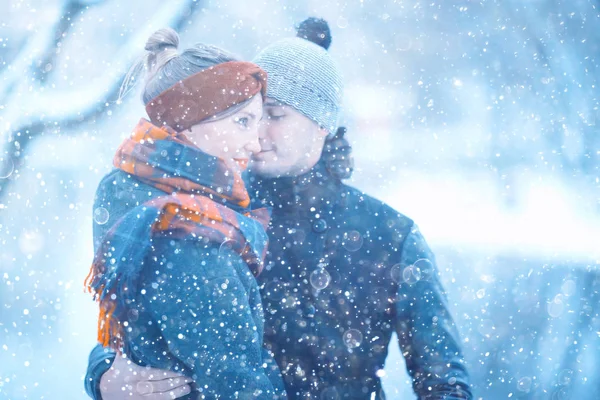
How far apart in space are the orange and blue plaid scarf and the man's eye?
0.08m

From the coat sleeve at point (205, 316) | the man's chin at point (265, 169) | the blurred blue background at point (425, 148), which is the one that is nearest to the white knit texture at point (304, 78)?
the man's chin at point (265, 169)

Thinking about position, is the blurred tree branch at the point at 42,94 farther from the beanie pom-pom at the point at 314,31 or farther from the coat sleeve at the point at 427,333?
the coat sleeve at the point at 427,333

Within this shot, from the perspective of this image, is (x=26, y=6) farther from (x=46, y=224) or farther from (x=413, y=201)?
(x=413, y=201)

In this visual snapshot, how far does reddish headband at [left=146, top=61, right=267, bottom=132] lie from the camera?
33.6 inches

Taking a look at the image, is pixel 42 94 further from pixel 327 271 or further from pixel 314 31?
pixel 327 271

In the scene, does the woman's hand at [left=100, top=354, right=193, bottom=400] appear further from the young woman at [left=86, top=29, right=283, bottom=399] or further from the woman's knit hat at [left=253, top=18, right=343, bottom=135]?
the woman's knit hat at [left=253, top=18, right=343, bottom=135]

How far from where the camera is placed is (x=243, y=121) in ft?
2.90

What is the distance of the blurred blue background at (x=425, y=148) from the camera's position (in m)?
1.25

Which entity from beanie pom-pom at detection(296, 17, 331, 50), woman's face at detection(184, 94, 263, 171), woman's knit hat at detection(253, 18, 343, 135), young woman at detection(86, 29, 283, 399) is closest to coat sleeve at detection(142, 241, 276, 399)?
young woman at detection(86, 29, 283, 399)

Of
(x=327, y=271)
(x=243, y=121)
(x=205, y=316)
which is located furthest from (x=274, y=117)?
(x=205, y=316)

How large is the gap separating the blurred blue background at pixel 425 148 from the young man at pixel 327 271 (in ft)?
0.91

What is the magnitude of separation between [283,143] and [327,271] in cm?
24

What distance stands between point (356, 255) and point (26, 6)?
884mm

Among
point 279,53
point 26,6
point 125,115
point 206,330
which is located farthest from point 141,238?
point 26,6
